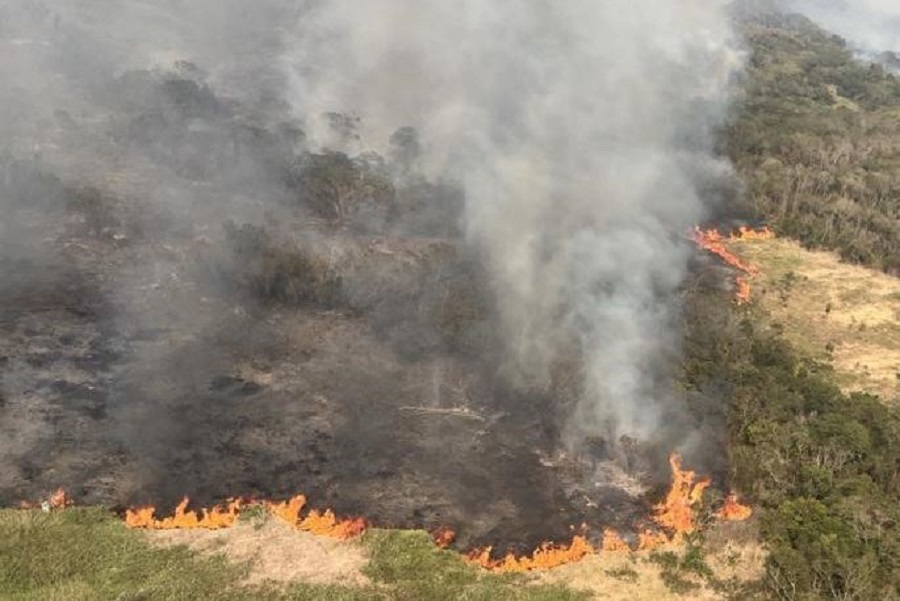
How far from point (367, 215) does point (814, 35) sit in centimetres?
11138

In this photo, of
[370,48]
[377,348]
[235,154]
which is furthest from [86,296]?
[370,48]

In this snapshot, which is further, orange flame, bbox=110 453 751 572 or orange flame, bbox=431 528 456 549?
orange flame, bbox=431 528 456 549

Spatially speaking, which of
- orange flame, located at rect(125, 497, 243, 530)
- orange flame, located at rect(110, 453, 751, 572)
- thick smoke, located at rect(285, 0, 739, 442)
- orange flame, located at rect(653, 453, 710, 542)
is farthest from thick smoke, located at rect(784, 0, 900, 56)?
orange flame, located at rect(125, 497, 243, 530)

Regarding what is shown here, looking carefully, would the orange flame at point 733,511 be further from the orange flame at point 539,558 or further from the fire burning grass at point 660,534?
the orange flame at point 539,558

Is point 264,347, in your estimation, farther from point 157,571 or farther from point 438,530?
point 157,571

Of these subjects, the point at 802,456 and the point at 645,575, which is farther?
the point at 802,456

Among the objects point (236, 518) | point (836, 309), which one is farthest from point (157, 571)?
point (836, 309)

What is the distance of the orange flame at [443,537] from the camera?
102 feet

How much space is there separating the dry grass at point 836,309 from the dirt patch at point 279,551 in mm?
28234

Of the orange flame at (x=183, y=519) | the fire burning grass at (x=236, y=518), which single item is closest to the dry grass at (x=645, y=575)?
the fire burning grass at (x=236, y=518)

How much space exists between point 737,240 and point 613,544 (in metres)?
39.6

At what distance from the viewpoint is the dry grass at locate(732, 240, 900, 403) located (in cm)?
4872

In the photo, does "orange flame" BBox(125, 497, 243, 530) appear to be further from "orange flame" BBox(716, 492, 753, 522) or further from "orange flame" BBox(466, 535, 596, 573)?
"orange flame" BBox(716, 492, 753, 522)

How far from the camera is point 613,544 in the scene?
3164 cm
